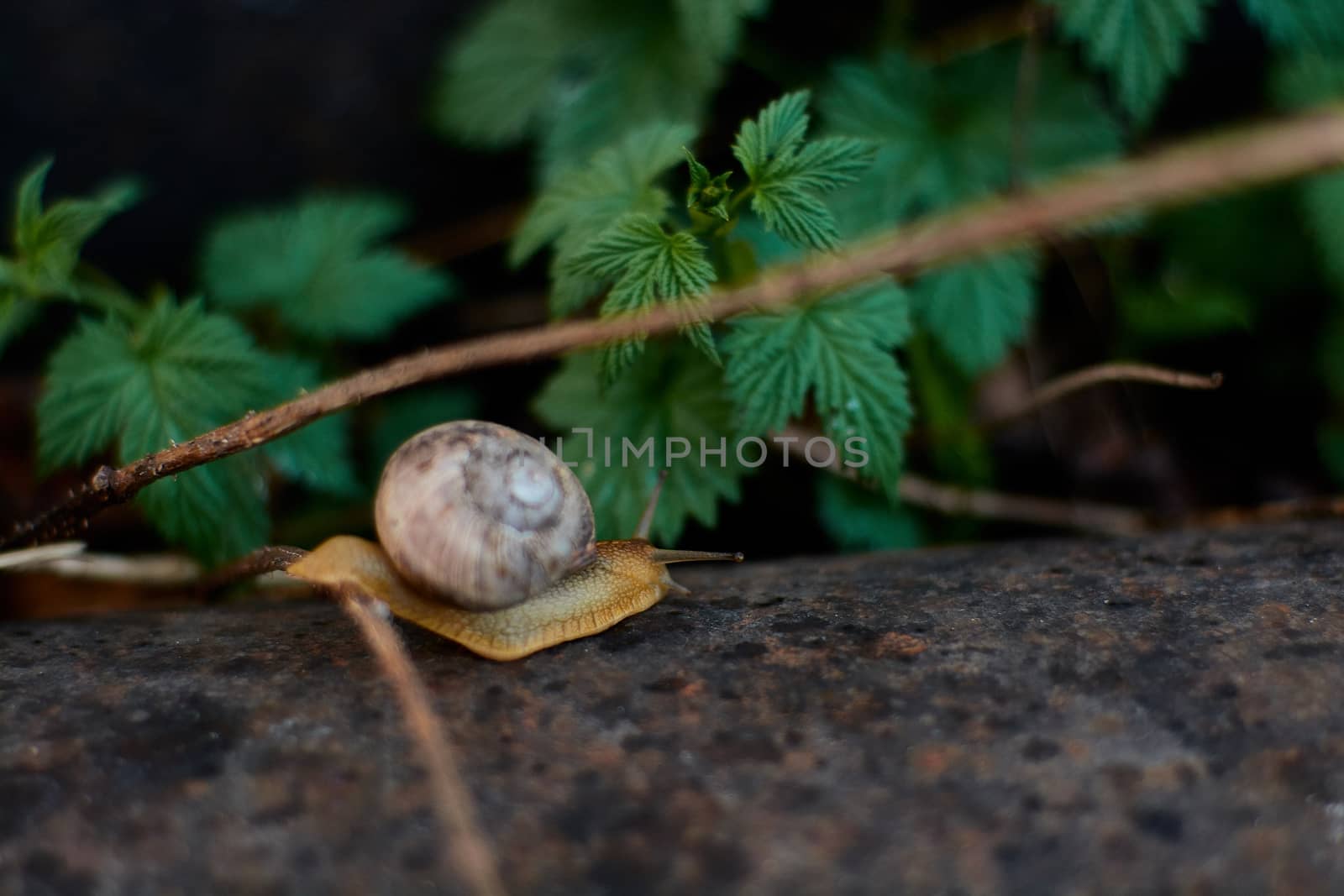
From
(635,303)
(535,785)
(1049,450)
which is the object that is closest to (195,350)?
(635,303)

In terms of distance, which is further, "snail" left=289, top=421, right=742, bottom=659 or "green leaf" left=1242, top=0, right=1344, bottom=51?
"green leaf" left=1242, top=0, right=1344, bottom=51

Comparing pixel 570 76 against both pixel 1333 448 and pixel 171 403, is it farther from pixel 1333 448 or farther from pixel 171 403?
pixel 1333 448

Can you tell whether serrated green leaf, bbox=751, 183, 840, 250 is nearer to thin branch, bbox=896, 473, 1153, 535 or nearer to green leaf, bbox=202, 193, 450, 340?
thin branch, bbox=896, 473, 1153, 535

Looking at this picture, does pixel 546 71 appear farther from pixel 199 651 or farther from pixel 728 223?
pixel 199 651

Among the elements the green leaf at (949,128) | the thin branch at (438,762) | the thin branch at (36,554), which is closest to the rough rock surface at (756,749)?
the thin branch at (438,762)

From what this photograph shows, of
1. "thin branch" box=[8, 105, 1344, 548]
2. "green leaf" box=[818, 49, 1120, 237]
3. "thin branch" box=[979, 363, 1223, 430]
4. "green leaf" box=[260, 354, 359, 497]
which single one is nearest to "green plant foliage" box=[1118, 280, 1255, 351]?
"green leaf" box=[818, 49, 1120, 237]

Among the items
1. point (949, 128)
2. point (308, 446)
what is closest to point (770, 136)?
point (949, 128)
